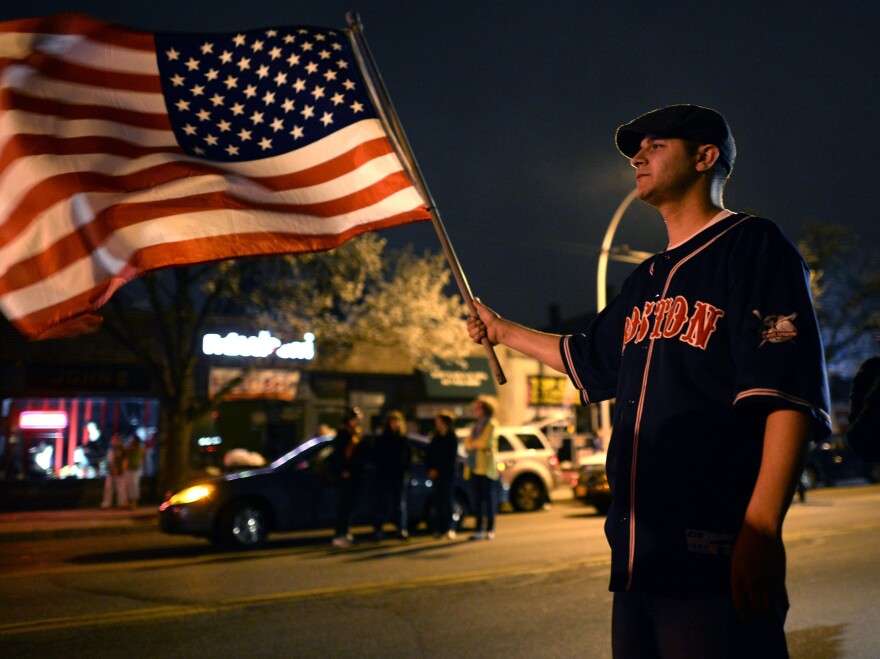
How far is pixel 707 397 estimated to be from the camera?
6.83ft

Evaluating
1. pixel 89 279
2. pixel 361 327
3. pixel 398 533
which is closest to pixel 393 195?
pixel 89 279

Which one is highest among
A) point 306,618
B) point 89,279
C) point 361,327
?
point 361,327

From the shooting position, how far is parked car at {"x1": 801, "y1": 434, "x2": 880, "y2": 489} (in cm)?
2388

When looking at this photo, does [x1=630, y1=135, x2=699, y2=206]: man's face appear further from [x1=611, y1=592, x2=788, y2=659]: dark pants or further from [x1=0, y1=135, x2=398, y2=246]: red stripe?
[x1=0, y1=135, x2=398, y2=246]: red stripe

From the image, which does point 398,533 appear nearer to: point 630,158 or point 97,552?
point 97,552

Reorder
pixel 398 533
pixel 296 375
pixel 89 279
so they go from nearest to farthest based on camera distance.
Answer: pixel 89 279 < pixel 398 533 < pixel 296 375

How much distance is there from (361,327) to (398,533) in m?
10.2

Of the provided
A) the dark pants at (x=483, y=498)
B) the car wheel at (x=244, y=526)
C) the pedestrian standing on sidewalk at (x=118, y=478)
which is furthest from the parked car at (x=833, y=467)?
the pedestrian standing on sidewalk at (x=118, y=478)

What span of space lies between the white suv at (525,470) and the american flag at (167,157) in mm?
14175

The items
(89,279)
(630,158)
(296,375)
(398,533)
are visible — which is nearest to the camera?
(630,158)

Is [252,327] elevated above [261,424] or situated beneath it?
elevated above

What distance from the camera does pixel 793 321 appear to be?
6.45 feet

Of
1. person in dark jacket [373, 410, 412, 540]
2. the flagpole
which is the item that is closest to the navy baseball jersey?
the flagpole

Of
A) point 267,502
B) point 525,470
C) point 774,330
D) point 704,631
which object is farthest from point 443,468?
point 774,330
